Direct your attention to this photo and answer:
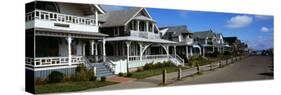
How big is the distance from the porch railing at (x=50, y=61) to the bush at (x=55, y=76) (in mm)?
261

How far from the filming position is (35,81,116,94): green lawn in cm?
1000

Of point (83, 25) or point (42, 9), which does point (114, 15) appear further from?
point (42, 9)

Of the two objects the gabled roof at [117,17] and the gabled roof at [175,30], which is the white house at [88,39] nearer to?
the gabled roof at [117,17]

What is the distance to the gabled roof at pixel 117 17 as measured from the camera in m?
11.5

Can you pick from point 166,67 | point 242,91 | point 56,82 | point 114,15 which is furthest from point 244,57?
point 56,82

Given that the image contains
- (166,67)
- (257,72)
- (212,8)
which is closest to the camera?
(166,67)

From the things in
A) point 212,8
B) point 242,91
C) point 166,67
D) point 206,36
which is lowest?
point 242,91

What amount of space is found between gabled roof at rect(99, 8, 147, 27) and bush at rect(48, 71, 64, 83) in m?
2.12

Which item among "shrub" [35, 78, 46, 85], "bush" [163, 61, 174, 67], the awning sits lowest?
"shrub" [35, 78, 46, 85]

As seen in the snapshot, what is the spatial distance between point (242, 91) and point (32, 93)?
22.8 feet

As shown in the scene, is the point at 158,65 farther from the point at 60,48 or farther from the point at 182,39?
the point at 60,48

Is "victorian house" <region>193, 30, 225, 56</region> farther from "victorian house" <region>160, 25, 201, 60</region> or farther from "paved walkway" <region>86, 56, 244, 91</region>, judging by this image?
"paved walkway" <region>86, 56, 244, 91</region>

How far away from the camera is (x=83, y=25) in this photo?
439 inches

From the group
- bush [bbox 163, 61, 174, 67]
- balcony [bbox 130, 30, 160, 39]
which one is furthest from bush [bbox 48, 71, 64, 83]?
bush [bbox 163, 61, 174, 67]
